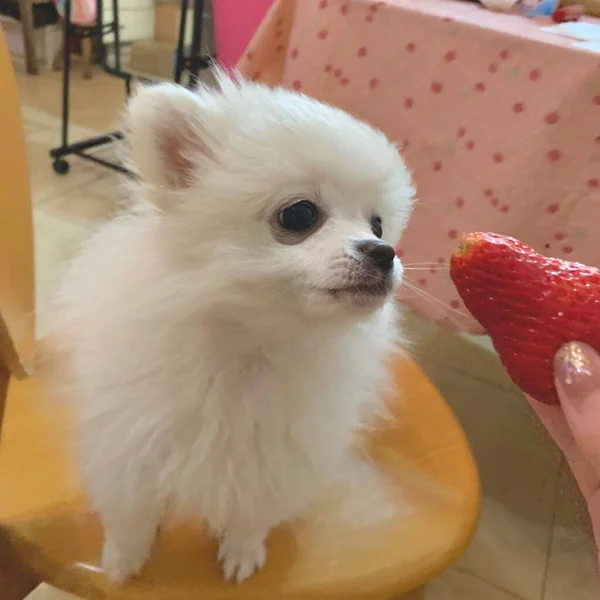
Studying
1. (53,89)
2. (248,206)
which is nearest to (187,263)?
(248,206)

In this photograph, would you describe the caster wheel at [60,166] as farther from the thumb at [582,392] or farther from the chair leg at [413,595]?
the thumb at [582,392]

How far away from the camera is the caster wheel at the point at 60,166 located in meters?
2.41

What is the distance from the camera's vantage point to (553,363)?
2.06 feet

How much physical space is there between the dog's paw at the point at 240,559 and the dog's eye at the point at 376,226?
383 mm

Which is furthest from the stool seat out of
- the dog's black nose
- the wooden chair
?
the dog's black nose

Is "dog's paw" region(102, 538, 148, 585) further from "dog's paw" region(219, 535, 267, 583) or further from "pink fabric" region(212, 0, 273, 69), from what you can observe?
"pink fabric" region(212, 0, 273, 69)

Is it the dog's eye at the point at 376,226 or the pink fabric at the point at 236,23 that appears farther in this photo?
the pink fabric at the point at 236,23

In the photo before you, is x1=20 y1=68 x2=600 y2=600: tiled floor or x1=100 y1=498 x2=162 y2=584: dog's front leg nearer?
x1=100 y1=498 x2=162 y2=584: dog's front leg

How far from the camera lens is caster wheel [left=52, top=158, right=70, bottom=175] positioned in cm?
241

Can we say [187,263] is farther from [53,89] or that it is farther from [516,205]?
[53,89]

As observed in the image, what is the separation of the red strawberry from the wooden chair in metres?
0.29

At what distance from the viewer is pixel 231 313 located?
65cm

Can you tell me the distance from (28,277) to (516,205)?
788 millimetres

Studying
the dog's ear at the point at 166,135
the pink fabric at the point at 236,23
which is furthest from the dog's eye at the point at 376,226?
the pink fabric at the point at 236,23
